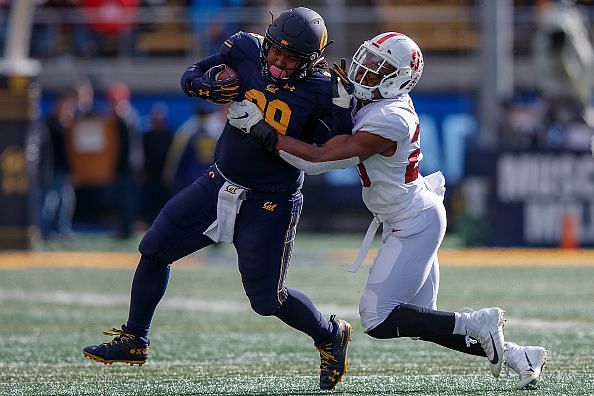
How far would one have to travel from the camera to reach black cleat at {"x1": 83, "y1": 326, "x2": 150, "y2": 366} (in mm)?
5180

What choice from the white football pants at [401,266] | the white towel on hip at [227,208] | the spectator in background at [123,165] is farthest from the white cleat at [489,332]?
the spectator in background at [123,165]

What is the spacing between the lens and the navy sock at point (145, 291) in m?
5.18

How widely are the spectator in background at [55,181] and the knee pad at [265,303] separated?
8469mm

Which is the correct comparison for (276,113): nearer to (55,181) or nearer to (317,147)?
(317,147)

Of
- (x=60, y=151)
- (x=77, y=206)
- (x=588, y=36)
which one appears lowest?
(x=77, y=206)

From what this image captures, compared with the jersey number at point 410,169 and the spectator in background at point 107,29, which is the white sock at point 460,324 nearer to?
the jersey number at point 410,169

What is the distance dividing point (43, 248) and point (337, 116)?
26.9 feet

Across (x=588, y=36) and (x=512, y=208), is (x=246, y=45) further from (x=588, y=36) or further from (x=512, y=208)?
Result: (x=588, y=36)

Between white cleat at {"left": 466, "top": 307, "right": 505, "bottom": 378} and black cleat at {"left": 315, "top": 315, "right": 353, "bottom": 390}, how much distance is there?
0.55 m

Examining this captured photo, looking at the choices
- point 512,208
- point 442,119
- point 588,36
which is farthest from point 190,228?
point 588,36

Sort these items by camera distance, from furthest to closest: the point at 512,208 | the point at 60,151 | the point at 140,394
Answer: the point at 60,151
the point at 512,208
the point at 140,394

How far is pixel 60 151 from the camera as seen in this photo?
13.3m

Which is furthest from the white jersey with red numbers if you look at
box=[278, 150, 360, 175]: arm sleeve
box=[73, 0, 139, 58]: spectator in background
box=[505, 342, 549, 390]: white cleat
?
box=[73, 0, 139, 58]: spectator in background

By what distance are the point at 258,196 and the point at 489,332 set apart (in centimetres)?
105
